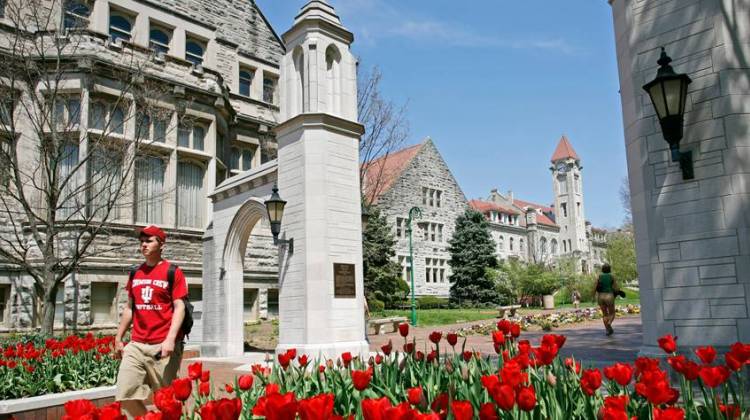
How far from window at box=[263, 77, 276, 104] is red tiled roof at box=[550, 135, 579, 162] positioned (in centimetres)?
6744

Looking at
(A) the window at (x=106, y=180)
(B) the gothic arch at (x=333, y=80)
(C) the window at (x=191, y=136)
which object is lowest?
(A) the window at (x=106, y=180)

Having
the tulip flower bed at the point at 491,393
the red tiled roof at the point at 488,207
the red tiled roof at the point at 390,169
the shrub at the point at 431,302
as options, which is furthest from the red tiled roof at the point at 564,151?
the tulip flower bed at the point at 491,393

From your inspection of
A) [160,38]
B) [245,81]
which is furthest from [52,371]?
[245,81]

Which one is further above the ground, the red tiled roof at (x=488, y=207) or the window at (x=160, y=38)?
A: the window at (x=160, y=38)

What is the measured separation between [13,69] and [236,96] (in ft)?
34.7

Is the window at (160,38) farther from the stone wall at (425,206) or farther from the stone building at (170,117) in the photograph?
the stone wall at (425,206)

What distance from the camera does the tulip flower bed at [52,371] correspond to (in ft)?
20.8

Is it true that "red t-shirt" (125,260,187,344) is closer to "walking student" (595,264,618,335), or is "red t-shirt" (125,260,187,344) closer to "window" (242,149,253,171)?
"walking student" (595,264,618,335)

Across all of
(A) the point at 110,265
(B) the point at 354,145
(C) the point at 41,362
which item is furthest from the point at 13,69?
(C) the point at 41,362

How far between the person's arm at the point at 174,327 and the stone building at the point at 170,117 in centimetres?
1033

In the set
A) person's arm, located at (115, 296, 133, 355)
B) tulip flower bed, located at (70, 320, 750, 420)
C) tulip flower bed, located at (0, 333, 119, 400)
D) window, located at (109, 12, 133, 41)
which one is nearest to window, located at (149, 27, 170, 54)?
window, located at (109, 12, 133, 41)

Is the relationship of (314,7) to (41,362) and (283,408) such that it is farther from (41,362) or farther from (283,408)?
(283,408)

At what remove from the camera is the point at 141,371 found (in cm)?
478

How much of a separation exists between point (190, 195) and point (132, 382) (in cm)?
1641
